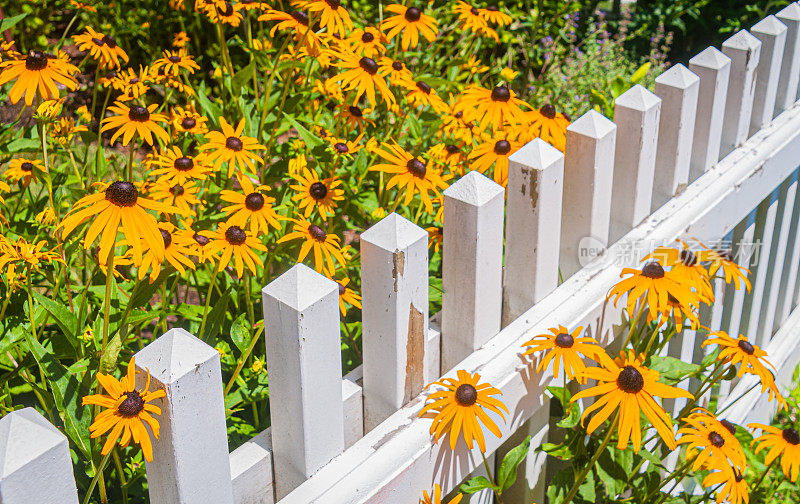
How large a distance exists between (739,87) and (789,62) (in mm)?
340

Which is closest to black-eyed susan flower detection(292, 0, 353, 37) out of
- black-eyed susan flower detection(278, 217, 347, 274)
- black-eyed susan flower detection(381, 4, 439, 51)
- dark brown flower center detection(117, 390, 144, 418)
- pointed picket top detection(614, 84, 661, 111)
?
black-eyed susan flower detection(381, 4, 439, 51)

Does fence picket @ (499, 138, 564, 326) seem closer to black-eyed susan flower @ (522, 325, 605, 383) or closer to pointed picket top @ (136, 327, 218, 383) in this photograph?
black-eyed susan flower @ (522, 325, 605, 383)

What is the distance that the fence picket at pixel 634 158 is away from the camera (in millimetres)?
1808

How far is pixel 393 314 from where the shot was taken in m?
1.43

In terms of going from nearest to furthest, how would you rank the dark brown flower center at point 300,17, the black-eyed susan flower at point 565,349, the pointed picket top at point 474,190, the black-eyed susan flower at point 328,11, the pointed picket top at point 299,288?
the pointed picket top at point 299,288
the pointed picket top at point 474,190
the black-eyed susan flower at point 565,349
the black-eyed susan flower at point 328,11
the dark brown flower center at point 300,17

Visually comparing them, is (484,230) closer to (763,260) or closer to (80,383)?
(80,383)

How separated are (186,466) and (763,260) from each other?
2.01 meters

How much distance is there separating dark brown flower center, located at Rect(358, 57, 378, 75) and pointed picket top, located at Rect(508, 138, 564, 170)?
53cm

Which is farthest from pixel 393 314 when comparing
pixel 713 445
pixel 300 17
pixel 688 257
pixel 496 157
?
pixel 300 17

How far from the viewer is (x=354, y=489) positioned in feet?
4.57

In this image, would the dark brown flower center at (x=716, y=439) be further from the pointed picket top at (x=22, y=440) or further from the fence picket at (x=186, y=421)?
the pointed picket top at (x=22, y=440)

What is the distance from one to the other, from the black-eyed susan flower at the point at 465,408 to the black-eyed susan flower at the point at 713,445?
0.41 metres

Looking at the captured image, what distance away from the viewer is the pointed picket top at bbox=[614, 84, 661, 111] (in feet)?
5.90

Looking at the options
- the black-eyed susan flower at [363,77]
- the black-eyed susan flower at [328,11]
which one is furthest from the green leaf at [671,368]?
the black-eyed susan flower at [328,11]
